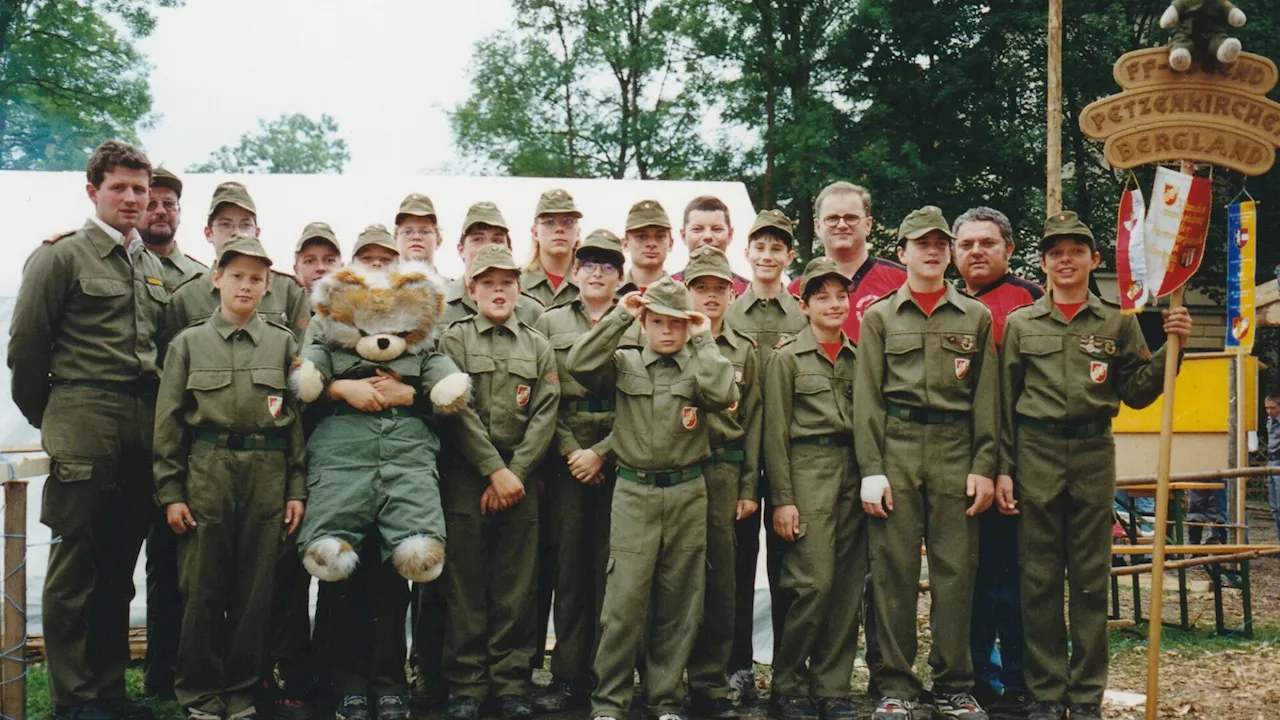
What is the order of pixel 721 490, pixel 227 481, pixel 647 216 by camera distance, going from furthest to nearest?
1. pixel 647 216
2. pixel 721 490
3. pixel 227 481

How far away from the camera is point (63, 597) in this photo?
452 centimetres

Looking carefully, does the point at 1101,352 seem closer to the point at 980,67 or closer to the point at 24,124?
the point at 980,67

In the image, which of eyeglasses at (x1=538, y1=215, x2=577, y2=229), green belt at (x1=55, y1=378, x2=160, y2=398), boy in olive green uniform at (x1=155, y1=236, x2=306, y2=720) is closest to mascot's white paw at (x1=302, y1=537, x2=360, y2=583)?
boy in olive green uniform at (x1=155, y1=236, x2=306, y2=720)

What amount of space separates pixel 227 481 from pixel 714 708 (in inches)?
93.5

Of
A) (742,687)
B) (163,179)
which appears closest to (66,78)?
(163,179)

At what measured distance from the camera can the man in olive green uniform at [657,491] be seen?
4.59 meters

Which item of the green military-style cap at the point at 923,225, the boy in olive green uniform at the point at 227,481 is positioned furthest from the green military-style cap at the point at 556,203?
the green military-style cap at the point at 923,225

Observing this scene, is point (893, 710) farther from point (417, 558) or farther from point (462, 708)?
point (417, 558)

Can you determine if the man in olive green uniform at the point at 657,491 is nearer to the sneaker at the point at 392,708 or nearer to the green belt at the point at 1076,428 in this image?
the sneaker at the point at 392,708

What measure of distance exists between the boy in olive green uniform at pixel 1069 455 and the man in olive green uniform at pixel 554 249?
2341mm

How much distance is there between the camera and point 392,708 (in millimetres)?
4680

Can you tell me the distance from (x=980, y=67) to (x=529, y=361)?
17.4 meters

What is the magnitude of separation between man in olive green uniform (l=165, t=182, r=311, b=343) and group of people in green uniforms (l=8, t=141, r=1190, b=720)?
0.02 m

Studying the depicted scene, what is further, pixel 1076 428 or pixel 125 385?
pixel 1076 428
